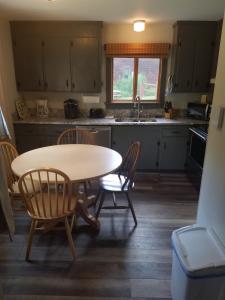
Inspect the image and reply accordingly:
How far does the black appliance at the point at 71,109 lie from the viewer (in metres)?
3.74

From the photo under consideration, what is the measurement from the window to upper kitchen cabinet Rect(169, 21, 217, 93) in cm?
34

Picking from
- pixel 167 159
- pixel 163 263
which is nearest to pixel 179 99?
pixel 167 159

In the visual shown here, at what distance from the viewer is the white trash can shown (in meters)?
1.28

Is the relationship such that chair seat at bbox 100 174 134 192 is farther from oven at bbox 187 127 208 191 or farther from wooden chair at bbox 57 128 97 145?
oven at bbox 187 127 208 191

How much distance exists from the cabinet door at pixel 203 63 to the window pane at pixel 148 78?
24.8 inches

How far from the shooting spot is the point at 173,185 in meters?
3.38

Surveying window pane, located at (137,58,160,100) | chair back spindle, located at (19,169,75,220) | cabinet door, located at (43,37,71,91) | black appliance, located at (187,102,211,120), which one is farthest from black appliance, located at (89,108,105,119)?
chair back spindle, located at (19,169,75,220)

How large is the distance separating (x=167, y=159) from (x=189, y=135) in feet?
1.69

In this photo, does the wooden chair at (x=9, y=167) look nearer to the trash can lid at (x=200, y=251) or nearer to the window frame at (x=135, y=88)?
the trash can lid at (x=200, y=251)

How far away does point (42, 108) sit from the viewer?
385 cm

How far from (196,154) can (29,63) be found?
2902 mm

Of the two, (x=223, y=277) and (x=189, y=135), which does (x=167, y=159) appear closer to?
(x=189, y=135)

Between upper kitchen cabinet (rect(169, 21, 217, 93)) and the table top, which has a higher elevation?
upper kitchen cabinet (rect(169, 21, 217, 93))

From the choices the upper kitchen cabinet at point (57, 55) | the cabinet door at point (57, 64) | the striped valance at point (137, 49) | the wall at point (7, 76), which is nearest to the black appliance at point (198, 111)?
the striped valance at point (137, 49)
